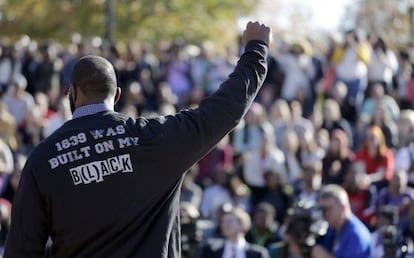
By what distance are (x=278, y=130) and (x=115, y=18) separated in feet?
58.4

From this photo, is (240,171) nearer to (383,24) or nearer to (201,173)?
(201,173)

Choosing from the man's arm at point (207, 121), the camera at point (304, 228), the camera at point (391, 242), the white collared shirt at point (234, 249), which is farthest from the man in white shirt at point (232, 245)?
the man's arm at point (207, 121)

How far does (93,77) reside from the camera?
13.3 feet

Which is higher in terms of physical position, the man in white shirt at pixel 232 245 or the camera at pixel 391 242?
the man in white shirt at pixel 232 245

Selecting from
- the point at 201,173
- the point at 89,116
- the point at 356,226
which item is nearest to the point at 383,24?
the point at 201,173

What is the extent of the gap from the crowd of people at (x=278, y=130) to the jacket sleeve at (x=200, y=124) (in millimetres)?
3870

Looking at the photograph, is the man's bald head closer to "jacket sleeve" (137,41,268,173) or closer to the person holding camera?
"jacket sleeve" (137,41,268,173)

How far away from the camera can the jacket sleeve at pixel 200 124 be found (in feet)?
13.1

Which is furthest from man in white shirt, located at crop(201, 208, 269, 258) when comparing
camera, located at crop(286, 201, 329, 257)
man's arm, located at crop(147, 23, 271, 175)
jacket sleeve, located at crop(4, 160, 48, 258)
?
jacket sleeve, located at crop(4, 160, 48, 258)

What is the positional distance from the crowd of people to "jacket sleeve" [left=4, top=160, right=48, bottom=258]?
13.9ft

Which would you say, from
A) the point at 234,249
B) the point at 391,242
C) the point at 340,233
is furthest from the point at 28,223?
the point at 234,249

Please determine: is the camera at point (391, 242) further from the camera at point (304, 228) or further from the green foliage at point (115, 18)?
the green foliage at point (115, 18)

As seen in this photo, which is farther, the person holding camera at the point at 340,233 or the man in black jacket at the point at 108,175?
the person holding camera at the point at 340,233

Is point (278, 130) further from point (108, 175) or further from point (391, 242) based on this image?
point (108, 175)
